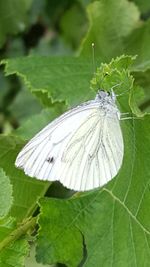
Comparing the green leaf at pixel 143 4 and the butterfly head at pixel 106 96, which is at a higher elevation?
the green leaf at pixel 143 4

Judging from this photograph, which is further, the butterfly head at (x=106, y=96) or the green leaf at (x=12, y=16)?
the green leaf at (x=12, y=16)

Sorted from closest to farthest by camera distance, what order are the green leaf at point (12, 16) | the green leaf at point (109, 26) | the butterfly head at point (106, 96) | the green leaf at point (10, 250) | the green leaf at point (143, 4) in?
1. the green leaf at point (10, 250)
2. the butterfly head at point (106, 96)
3. the green leaf at point (109, 26)
4. the green leaf at point (143, 4)
5. the green leaf at point (12, 16)

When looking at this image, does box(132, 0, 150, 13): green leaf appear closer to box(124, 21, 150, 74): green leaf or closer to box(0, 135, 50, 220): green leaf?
box(124, 21, 150, 74): green leaf

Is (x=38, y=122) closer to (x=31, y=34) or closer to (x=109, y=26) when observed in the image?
(x=109, y=26)

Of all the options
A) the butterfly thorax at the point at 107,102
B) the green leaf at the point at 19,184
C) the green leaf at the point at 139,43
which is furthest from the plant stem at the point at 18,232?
the green leaf at the point at 139,43

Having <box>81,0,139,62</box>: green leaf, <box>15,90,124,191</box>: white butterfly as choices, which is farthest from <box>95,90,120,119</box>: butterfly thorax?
<box>81,0,139,62</box>: green leaf

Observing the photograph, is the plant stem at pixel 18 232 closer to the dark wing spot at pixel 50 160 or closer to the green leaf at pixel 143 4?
the dark wing spot at pixel 50 160
